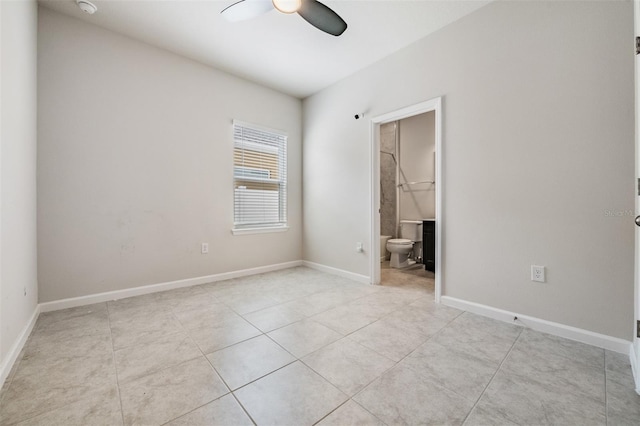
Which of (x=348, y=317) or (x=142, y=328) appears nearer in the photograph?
(x=142, y=328)

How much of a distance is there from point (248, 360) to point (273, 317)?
2.16ft

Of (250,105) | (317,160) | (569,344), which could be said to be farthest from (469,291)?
(250,105)

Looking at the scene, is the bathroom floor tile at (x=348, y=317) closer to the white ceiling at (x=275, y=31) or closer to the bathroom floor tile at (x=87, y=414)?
the bathroom floor tile at (x=87, y=414)

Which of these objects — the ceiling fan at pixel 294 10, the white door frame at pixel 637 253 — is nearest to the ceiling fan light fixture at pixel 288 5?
the ceiling fan at pixel 294 10

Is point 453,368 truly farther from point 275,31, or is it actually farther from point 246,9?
point 275,31

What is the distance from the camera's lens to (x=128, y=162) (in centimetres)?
280

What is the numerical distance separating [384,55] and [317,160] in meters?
1.64

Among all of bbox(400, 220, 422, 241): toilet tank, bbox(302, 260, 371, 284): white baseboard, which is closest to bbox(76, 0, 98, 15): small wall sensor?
bbox(302, 260, 371, 284): white baseboard

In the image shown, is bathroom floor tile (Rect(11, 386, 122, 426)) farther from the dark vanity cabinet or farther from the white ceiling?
the dark vanity cabinet

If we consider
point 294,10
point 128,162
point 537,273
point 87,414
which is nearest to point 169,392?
point 87,414

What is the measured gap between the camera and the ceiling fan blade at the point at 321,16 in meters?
1.86

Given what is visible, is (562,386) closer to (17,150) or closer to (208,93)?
(17,150)

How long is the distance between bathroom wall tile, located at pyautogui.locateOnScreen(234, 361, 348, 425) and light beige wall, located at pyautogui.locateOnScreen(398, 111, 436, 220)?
383 centimetres

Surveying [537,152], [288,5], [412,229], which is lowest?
[412,229]
